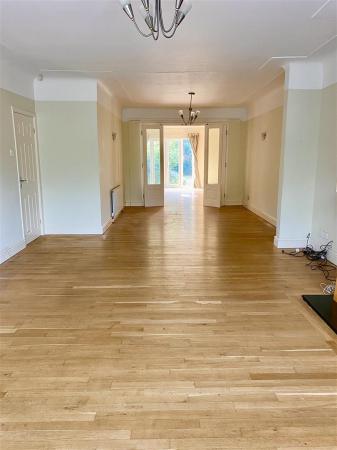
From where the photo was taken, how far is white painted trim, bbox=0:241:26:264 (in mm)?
4323

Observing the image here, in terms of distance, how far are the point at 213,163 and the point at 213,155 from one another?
226 mm

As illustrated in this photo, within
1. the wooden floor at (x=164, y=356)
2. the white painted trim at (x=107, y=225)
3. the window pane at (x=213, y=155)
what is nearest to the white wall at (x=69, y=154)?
the white painted trim at (x=107, y=225)

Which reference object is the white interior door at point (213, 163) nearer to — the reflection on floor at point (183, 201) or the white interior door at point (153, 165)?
the reflection on floor at point (183, 201)

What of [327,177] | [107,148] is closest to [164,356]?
Result: [327,177]

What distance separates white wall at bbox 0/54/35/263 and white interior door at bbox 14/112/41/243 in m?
0.18

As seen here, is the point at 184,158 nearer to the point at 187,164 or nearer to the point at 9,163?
the point at 187,164

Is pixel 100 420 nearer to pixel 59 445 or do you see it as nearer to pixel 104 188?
pixel 59 445

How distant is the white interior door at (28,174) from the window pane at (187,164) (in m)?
9.06

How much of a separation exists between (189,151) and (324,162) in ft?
31.7

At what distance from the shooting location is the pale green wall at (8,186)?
14.3 feet

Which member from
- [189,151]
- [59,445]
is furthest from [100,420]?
[189,151]

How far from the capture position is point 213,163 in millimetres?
9180

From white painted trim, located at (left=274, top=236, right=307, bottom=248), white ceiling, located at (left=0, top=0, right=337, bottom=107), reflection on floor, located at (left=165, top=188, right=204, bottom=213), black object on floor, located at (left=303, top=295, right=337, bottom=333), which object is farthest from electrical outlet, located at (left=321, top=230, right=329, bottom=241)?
reflection on floor, located at (left=165, top=188, right=204, bottom=213)

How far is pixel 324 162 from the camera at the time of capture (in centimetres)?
448
